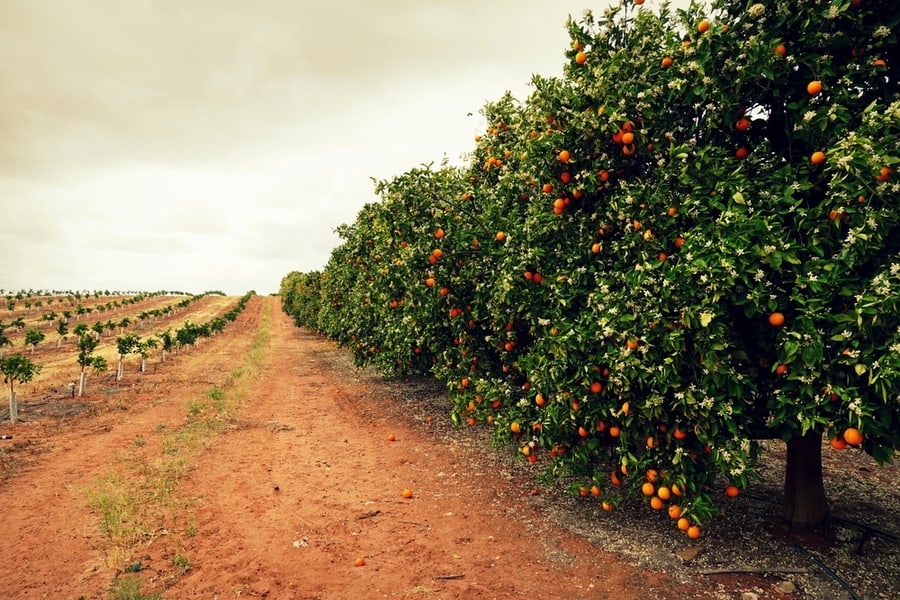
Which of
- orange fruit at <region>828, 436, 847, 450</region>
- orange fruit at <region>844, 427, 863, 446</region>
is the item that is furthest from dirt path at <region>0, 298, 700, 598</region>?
orange fruit at <region>844, 427, 863, 446</region>

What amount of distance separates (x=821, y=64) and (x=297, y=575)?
9185mm

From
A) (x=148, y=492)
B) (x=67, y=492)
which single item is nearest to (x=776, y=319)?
(x=148, y=492)

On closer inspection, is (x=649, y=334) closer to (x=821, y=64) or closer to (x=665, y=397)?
(x=665, y=397)

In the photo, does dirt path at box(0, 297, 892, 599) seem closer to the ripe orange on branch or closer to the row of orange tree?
the row of orange tree

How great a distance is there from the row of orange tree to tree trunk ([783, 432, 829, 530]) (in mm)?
27

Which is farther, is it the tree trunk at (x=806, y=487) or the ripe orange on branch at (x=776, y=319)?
the tree trunk at (x=806, y=487)

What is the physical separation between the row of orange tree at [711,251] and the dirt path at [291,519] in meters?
1.29

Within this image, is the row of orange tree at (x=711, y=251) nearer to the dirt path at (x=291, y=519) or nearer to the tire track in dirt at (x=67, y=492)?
the dirt path at (x=291, y=519)

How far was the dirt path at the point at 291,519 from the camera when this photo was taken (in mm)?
6348

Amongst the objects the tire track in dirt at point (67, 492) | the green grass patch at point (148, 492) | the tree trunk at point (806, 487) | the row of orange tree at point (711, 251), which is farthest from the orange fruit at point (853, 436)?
the tire track in dirt at point (67, 492)

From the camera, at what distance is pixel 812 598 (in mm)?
5965

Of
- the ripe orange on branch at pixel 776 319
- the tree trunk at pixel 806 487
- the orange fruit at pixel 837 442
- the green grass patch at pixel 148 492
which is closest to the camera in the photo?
the orange fruit at pixel 837 442

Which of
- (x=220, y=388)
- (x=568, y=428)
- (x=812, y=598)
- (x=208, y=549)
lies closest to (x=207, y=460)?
(x=208, y=549)

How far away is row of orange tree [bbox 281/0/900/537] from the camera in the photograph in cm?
510
